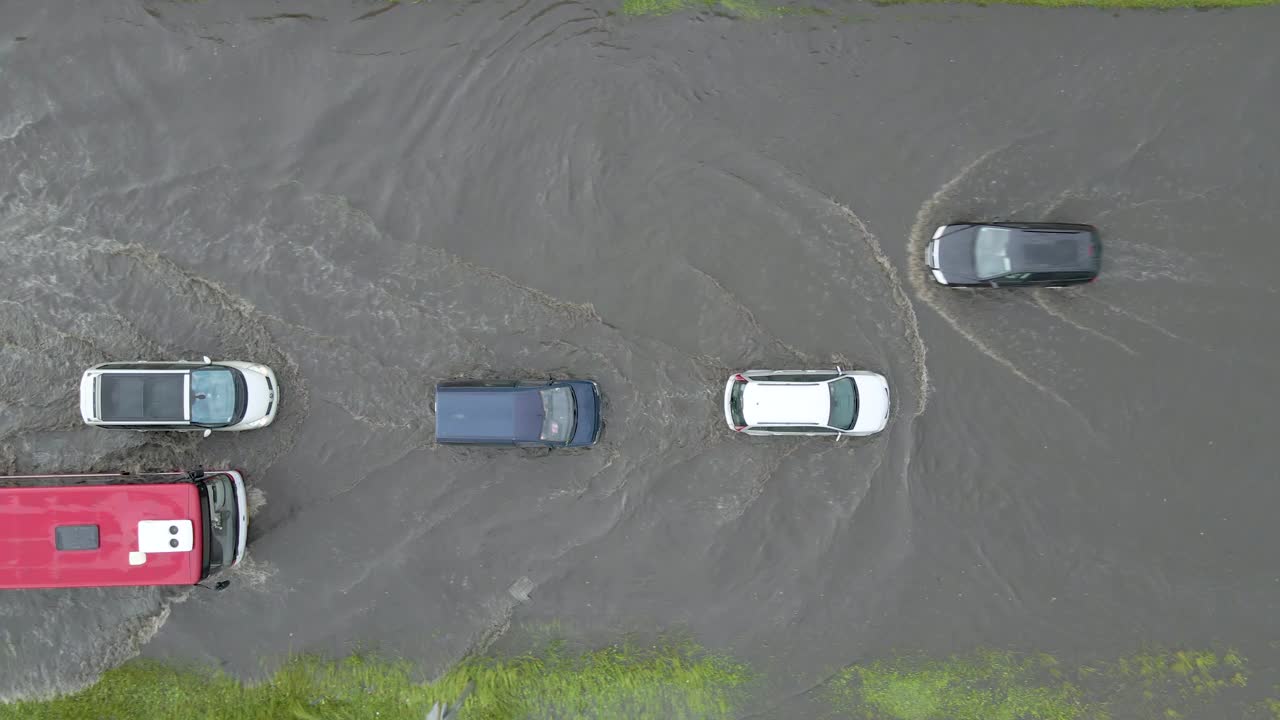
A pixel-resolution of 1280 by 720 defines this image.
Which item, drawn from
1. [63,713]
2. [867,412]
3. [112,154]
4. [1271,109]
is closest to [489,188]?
[112,154]

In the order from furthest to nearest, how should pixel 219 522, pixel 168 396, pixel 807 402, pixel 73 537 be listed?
1. pixel 807 402
2. pixel 219 522
3. pixel 168 396
4. pixel 73 537

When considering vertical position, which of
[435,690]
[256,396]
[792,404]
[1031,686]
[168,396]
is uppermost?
[168,396]

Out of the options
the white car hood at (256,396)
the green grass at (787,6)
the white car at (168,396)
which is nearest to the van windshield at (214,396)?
the white car at (168,396)

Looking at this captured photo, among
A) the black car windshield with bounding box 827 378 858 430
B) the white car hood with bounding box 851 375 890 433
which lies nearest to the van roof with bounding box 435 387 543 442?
the black car windshield with bounding box 827 378 858 430

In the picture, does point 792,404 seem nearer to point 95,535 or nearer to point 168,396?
point 168,396

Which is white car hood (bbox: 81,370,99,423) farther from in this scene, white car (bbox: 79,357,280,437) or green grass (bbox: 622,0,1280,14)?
green grass (bbox: 622,0,1280,14)

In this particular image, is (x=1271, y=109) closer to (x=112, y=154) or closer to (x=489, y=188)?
(x=489, y=188)

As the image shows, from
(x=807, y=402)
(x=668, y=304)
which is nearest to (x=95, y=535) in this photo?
(x=668, y=304)
